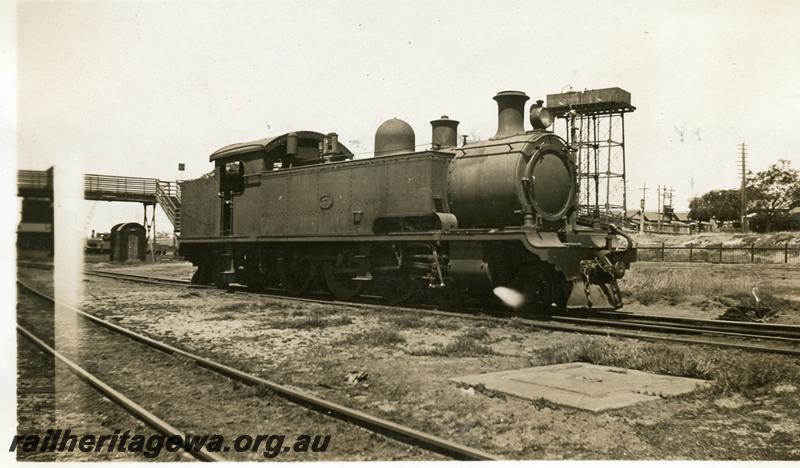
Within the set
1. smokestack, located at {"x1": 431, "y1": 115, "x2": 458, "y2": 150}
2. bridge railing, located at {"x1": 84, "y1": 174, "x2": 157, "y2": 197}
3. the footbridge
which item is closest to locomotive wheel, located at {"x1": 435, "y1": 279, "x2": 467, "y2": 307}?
smokestack, located at {"x1": 431, "y1": 115, "x2": 458, "y2": 150}

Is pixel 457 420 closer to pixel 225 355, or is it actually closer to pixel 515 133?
pixel 225 355

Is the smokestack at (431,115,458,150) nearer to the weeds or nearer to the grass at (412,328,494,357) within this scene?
the weeds

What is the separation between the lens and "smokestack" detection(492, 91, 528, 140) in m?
11.9

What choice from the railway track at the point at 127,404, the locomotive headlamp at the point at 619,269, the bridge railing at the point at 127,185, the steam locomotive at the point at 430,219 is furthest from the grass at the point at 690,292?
the bridge railing at the point at 127,185

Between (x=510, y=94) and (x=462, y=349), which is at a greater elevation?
(x=510, y=94)

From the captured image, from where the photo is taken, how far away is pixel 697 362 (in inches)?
250

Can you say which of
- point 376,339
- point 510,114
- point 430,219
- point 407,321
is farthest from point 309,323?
point 510,114

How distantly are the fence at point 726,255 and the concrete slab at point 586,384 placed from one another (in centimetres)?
2193

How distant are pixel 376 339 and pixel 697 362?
391 cm

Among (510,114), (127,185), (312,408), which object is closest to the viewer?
(312,408)

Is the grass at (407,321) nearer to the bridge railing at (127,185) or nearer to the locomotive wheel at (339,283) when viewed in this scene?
the locomotive wheel at (339,283)

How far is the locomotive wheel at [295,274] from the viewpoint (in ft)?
49.4

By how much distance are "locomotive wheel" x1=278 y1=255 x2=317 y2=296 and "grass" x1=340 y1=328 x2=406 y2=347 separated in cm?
626

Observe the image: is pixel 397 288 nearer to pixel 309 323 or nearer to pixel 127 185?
pixel 309 323
